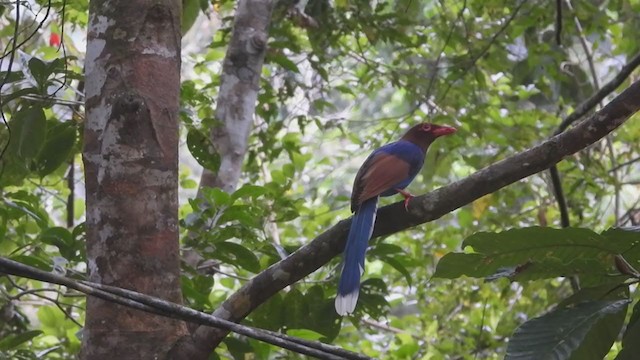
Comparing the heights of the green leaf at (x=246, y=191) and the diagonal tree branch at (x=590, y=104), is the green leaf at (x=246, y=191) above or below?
below

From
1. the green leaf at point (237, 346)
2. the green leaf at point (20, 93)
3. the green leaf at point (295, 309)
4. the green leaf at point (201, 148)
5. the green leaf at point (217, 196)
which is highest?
the green leaf at point (201, 148)

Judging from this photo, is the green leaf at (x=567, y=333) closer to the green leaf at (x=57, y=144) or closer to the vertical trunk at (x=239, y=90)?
the green leaf at (x=57, y=144)

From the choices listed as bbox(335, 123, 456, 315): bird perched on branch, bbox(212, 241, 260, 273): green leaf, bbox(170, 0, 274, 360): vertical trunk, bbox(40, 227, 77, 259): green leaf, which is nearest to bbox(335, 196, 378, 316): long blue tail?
bbox(335, 123, 456, 315): bird perched on branch

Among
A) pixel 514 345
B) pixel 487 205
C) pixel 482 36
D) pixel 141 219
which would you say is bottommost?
pixel 514 345

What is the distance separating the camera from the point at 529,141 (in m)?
4.43

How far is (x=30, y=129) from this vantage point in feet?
7.61

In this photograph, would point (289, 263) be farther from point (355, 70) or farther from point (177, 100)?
point (355, 70)

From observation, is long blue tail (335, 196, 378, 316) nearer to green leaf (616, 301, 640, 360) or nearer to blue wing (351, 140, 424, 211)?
blue wing (351, 140, 424, 211)

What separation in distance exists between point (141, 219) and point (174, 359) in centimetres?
31

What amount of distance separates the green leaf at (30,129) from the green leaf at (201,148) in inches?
18.8

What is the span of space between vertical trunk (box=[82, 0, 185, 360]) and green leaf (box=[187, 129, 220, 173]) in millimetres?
676

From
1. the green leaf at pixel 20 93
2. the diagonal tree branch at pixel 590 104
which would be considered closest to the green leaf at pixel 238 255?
the green leaf at pixel 20 93

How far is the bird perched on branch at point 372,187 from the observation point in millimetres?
1986

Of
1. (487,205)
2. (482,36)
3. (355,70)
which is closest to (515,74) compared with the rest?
(482,36)
